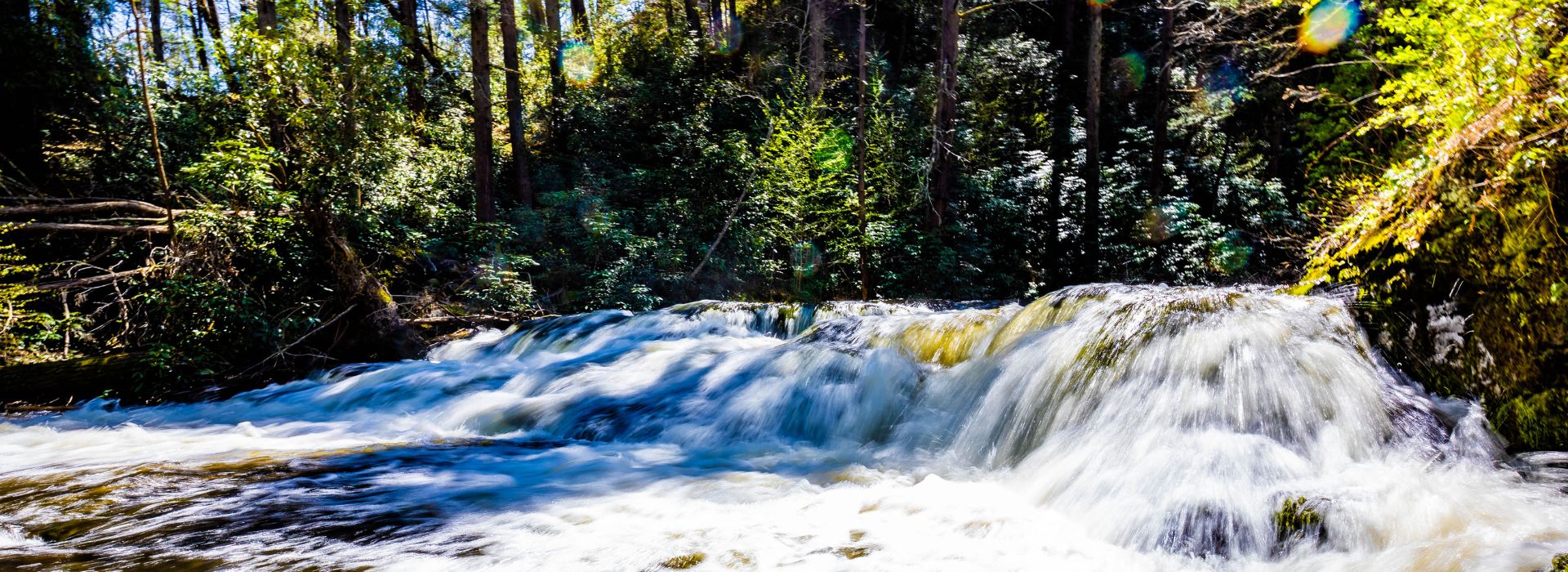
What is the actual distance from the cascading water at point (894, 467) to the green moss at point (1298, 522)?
0.02 meters

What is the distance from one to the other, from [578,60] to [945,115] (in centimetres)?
1068

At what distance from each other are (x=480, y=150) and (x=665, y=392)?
9894mm

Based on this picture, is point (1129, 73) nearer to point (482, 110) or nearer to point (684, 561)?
point (482, 110)

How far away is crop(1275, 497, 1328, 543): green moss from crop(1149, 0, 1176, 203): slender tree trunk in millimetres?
15270

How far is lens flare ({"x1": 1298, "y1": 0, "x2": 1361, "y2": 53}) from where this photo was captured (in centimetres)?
1266

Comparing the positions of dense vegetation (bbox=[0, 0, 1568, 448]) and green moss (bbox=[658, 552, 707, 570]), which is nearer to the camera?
green moss (bbox=[658, 552, 707, 570])

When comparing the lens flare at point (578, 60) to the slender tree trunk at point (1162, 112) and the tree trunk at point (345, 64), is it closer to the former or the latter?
the tree trunk at point (345, 64)

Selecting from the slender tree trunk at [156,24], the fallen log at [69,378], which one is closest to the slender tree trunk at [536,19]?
the slender tree trunk at [156,24]

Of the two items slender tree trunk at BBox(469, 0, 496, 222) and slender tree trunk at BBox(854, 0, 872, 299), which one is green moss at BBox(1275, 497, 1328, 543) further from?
slender tree trunk at BBox(469, 0, 496, 222)

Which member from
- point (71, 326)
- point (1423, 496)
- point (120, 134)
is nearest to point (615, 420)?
point (1423, 496)

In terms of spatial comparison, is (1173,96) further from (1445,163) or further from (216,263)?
(216,263)

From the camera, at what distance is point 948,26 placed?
14938mm

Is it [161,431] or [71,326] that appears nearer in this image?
[161,431]

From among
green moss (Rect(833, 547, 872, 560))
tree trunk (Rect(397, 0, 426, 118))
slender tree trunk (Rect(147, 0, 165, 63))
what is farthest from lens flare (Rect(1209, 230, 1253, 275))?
slender tree trunk (Rect(147, 0, 165, 63))
